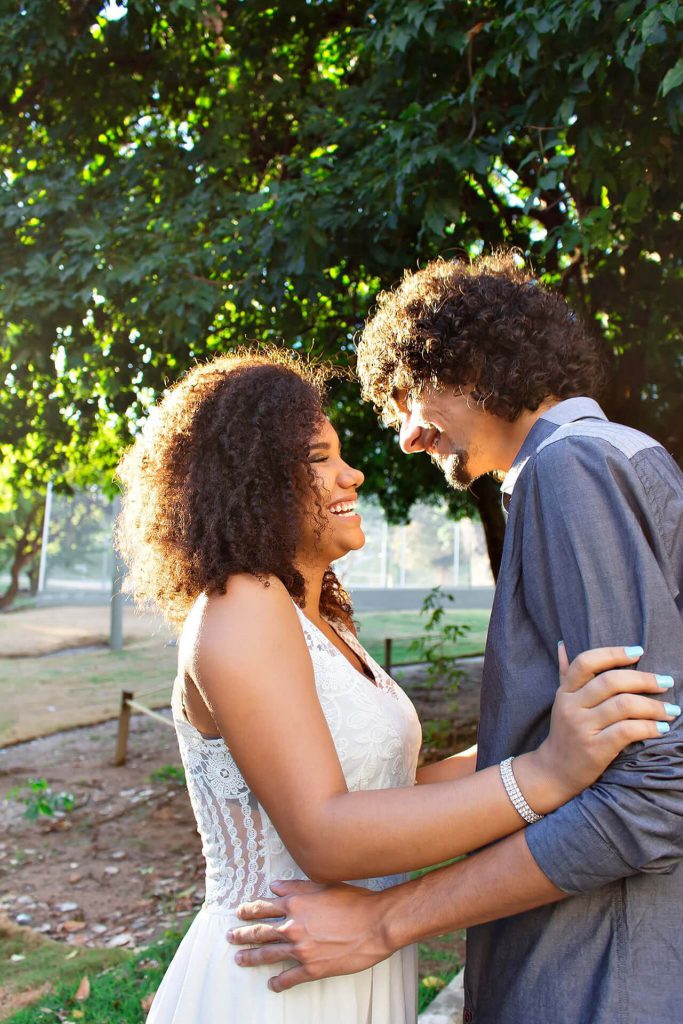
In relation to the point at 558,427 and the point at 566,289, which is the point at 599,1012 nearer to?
the point at 558,427

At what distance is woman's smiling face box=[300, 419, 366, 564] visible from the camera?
2207 mm

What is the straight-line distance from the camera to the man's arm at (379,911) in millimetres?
1583

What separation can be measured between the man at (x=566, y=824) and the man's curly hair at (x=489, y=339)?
0.11 feet

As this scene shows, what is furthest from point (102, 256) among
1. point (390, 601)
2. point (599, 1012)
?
point (390, 601)

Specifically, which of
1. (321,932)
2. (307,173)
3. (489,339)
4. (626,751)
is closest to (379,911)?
(321,932)

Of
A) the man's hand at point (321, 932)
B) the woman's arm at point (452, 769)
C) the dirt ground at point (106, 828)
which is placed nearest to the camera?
the man's hand at point (321, 932)

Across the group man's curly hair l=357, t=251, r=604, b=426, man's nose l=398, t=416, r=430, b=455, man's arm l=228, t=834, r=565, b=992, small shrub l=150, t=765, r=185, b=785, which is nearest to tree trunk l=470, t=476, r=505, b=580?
small shrub l=150, t=765, r=185, b=785

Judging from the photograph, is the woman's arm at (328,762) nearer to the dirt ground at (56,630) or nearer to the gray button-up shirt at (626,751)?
the gray button-up shirt at (626,751)

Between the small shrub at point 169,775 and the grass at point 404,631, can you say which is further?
the grass at point 404,631

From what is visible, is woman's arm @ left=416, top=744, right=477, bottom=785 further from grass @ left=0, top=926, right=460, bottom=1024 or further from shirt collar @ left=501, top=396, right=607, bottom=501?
grass @ left=0, top=926, right=460, bottom=1024

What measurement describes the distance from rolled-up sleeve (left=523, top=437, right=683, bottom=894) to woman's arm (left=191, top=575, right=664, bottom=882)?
46 millimetres

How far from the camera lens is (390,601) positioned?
117 feet

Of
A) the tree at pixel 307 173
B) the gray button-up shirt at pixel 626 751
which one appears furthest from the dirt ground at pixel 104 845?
the gray button-up shirt at pixel 626 751

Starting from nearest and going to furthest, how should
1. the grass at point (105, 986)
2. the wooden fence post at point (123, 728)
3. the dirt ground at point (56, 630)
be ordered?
the grass at point (105, 986) → the wooden fence post at point (123, 728) → the dirt ground at point (56, 630)
